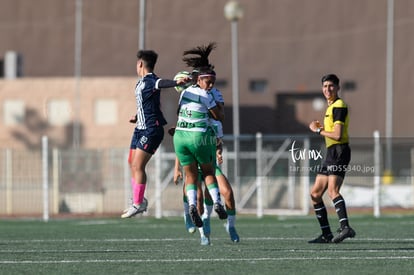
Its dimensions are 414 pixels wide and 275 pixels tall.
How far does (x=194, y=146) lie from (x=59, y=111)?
33.1m

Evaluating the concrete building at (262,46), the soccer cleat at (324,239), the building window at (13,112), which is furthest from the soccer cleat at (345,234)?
the concrete building at (262,46)

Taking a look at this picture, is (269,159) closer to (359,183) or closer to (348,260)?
(359,183)

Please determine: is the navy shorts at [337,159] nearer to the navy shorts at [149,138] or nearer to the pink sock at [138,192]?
the navy shorts at [149,138]

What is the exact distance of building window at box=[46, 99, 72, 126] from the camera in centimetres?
4656

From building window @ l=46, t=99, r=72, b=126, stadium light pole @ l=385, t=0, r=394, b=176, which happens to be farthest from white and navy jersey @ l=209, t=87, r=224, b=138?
stadium light pole @ l=385, t=0, r=394, b=176

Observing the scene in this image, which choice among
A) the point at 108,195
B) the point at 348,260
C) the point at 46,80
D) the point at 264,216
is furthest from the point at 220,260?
the point at 46,80

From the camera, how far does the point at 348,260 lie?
1204cm

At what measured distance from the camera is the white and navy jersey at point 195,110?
14156 mm

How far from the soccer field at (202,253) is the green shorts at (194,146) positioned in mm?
1087

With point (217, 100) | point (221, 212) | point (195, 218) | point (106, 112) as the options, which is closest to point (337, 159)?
point (217, 100)

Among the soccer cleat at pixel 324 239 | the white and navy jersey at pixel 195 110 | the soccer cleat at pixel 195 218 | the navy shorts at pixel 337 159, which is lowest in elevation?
the soccer cleat at pixel 324 239

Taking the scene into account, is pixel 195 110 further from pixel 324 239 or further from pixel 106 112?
pixel 106 112

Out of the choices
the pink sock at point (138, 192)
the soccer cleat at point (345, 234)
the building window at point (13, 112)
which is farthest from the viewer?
the building window at point (13, 112)

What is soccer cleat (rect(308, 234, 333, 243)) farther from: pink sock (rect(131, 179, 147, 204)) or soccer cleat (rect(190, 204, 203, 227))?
pink sock (rect(131, 179, 147, 204))
